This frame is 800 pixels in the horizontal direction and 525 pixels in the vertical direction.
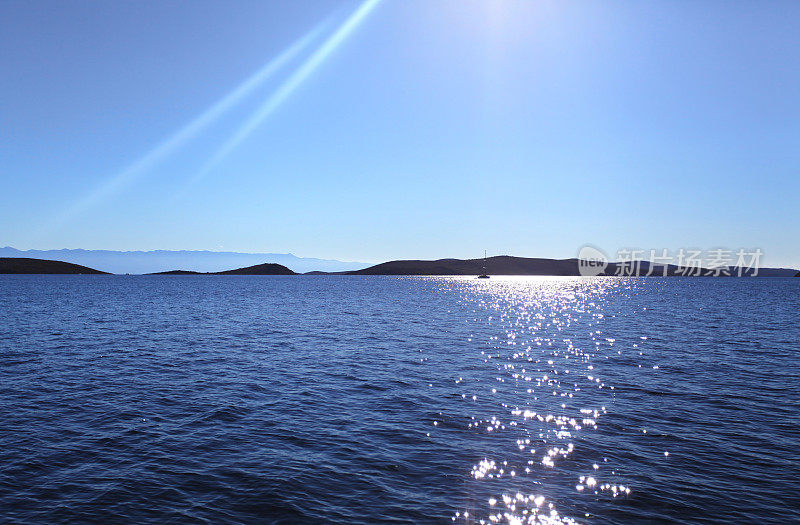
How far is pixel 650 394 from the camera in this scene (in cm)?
2758

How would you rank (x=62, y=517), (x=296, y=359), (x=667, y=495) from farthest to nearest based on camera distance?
(x=296, y=359), (x=667, y=495), (x=62, y=517)

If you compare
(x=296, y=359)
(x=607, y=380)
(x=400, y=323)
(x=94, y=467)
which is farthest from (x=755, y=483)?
(x=400, y=323)

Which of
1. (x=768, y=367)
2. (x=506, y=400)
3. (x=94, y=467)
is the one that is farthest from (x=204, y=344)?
(x=768, y=367)

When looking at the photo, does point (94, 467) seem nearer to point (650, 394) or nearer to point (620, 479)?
point (620, 479)

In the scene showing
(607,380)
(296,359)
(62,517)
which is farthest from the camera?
(296,359)

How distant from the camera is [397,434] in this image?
66.6 ft

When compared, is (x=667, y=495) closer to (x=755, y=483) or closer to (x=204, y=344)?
(x=755, y=483)

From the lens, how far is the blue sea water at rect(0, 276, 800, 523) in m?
14.2

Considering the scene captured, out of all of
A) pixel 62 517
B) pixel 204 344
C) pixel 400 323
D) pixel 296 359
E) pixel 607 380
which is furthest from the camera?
pixel 400 323

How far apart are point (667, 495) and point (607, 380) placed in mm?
17529

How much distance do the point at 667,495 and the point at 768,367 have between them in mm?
28983

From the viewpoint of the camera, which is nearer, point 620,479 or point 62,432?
point 620,479

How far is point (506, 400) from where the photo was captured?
26234 millimetres

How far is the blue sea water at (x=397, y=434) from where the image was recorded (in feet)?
46.6
